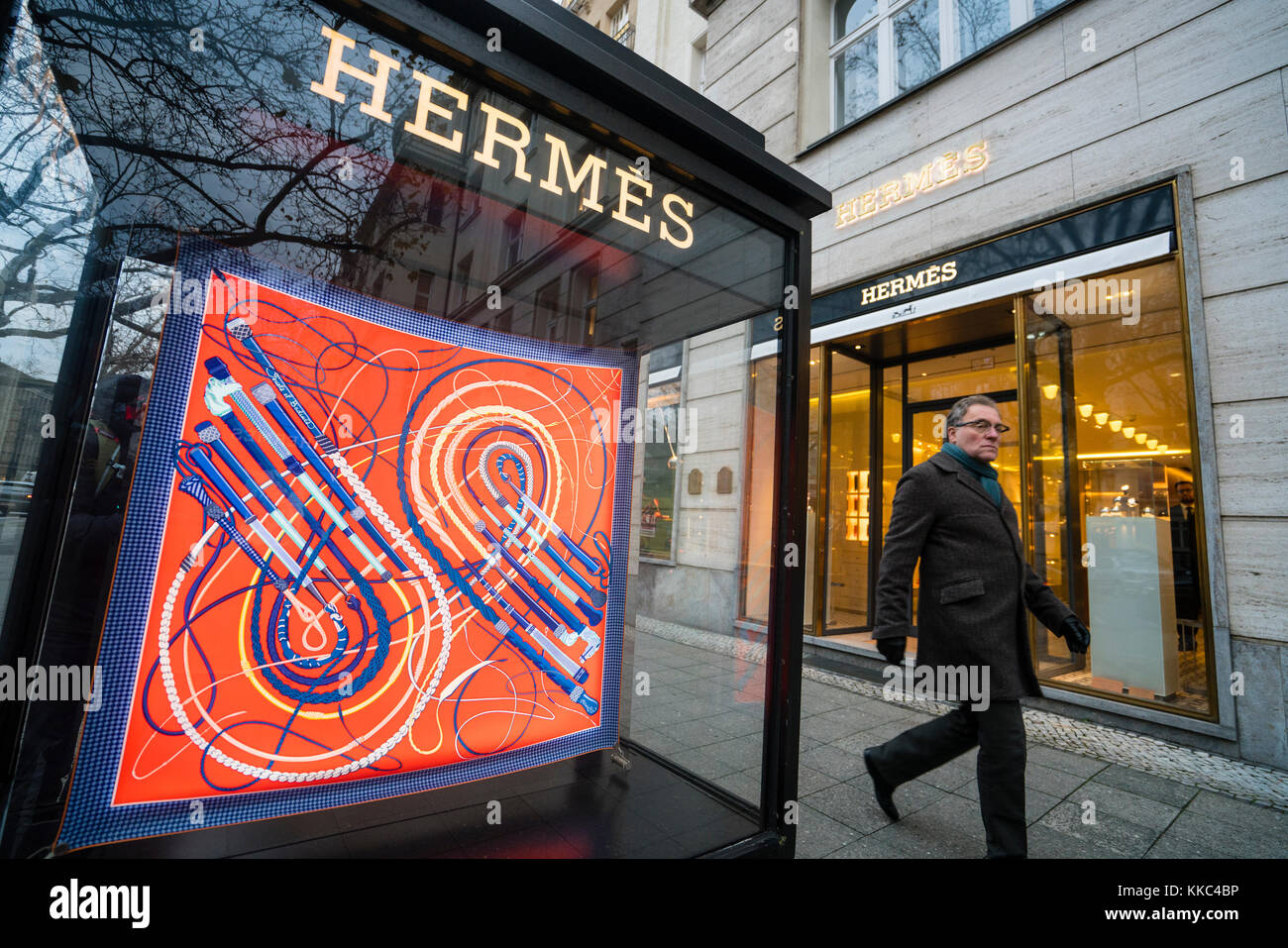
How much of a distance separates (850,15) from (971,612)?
8.40 meters

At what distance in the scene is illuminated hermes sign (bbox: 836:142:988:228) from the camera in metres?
5.78

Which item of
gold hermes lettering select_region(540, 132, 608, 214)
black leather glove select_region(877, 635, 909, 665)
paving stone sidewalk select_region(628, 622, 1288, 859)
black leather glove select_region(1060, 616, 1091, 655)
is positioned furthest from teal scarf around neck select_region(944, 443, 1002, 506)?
gold hermes lettering select_region(540, 132, 608, 214)

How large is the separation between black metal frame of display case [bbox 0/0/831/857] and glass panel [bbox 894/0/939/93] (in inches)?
221

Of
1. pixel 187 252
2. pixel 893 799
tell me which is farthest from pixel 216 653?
pixel 893 799

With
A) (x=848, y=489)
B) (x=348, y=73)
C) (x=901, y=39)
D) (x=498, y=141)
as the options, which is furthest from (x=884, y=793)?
(x=901, y=39)

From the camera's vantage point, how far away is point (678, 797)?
9.04 ft

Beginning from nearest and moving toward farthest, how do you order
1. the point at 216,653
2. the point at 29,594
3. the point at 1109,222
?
1. the point at 216,653
2. the point at 29,594
3. the point at 1109,222

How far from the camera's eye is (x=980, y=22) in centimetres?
612

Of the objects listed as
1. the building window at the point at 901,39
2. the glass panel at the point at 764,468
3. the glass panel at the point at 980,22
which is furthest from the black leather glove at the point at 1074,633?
the glass panel at the point at 980,22

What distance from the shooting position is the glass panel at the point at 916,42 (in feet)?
21.5

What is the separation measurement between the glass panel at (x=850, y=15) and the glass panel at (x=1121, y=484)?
4.82m

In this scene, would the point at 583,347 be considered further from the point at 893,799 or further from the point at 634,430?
the point at 893,799

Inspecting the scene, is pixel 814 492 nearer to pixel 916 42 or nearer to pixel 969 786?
pixel 969 786
